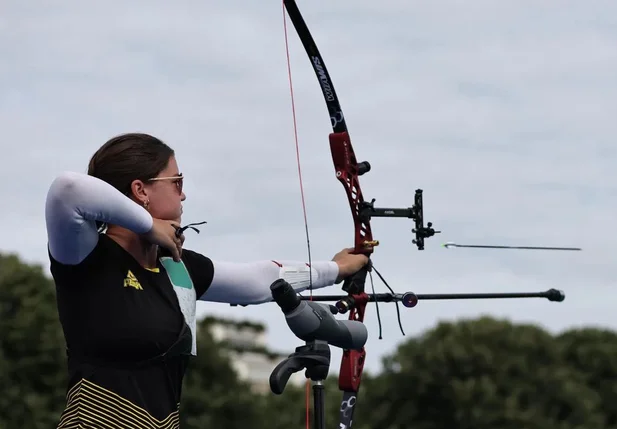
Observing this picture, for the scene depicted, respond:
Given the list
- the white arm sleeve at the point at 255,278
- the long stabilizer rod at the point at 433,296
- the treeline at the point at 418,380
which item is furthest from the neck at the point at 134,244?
the treeline at the point at 418,380

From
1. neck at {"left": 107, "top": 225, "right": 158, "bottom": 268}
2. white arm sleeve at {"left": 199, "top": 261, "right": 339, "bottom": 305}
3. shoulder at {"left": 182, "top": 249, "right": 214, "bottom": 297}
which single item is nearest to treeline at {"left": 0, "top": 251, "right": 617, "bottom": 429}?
white arm sleeve at {"left": 199, "top": 261, "right": 339, "bottom": 305}

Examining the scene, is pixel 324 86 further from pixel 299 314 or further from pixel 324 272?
pixel 299 314

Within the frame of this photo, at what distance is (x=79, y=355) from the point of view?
4137 millimetres

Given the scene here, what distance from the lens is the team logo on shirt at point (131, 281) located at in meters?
4.17

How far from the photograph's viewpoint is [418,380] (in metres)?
22.0

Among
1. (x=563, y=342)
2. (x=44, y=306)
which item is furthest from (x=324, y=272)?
(x=563, y=342)

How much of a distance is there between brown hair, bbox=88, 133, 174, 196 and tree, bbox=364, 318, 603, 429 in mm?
18045

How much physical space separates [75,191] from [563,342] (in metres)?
21.8

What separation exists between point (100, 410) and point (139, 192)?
79 cm

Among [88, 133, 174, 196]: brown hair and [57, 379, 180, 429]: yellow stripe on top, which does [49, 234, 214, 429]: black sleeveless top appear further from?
[88, 133, 174, 196]: brown hair

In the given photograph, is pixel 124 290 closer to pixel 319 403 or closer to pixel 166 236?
pixel 166 236

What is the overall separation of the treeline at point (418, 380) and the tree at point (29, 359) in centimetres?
2

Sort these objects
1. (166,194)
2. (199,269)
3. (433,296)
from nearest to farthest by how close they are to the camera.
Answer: (166,194) < (199,269) < (433,296)

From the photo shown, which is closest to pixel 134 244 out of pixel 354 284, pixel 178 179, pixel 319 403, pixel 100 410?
pixel 178 179
